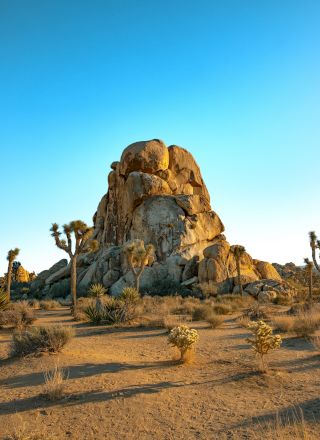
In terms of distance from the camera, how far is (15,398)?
646 centimetres

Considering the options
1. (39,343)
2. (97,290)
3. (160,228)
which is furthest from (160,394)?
(160,228)

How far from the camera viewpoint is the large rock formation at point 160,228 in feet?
109

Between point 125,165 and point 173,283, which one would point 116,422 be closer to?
point 173,283

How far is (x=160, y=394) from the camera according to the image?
21.9 feet

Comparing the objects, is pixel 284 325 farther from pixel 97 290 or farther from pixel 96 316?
pixel 97 290

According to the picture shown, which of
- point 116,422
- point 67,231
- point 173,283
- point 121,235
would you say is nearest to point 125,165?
point 121,235

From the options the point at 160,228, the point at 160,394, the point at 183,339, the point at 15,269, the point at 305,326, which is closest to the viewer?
the point at 160,394

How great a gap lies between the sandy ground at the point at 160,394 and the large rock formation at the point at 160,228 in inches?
862

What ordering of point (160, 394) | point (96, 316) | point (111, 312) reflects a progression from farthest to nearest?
1. point (111, 312)
2. point (96, 316)
3. point (160, 394)

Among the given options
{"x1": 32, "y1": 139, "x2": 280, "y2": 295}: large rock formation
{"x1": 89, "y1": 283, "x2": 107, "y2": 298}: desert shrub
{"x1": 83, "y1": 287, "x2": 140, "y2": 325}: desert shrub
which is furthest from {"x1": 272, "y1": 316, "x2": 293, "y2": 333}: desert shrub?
{"x1": 32, "y1": 139, "x2": 280, "y2": 295}: large rock formation

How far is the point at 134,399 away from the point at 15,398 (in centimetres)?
203

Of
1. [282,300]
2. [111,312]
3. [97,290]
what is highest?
[97,290]

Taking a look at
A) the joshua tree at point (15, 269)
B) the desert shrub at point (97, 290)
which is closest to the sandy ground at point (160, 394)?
the desert shrub at point (97, 290)

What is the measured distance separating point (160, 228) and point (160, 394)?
30632mm
